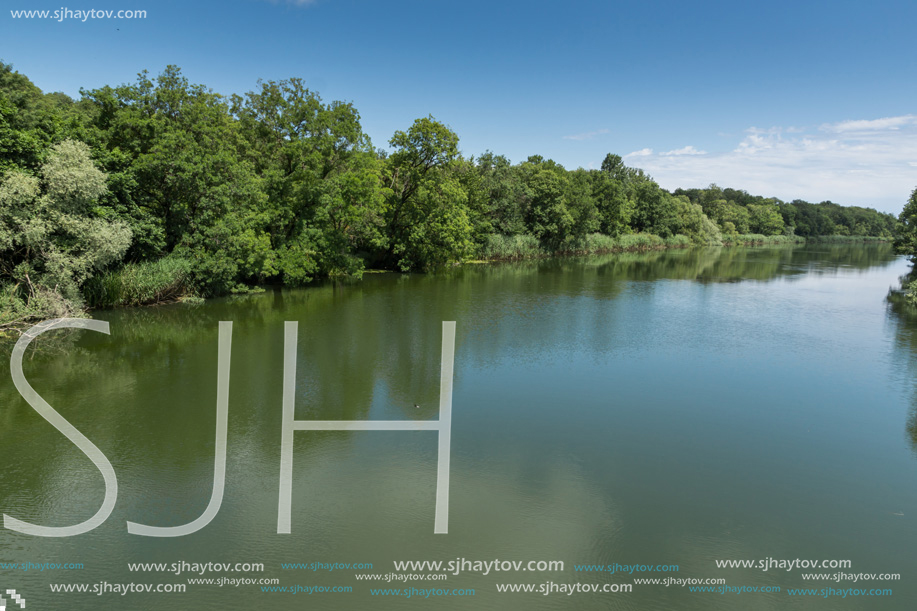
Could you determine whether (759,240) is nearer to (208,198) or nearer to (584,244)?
(584,244)

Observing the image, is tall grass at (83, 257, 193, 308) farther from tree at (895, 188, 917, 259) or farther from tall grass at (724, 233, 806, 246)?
tall grass at (724, 233, 806, 246)

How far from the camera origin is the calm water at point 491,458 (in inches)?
243

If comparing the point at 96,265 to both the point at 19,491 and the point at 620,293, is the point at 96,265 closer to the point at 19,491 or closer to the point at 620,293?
the point at 19,491

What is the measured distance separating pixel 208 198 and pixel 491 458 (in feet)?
56.3

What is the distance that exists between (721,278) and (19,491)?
38.0 meters

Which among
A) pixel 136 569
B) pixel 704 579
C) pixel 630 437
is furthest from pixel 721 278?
pixel 136 569

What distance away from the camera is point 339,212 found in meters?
27.4

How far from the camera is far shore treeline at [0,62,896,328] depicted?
1506cm

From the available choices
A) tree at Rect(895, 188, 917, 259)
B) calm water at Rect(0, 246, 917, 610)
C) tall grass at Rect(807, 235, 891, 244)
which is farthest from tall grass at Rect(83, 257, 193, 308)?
tall grass at Rect(807, 235, 891, 244)

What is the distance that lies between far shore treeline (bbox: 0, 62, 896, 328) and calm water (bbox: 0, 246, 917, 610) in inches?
98.2

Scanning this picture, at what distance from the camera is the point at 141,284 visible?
60.4 feet

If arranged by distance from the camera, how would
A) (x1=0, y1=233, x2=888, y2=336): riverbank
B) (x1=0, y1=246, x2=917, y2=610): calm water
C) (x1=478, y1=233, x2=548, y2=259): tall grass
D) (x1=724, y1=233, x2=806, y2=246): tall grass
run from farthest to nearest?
(x1=724, y1=233, x2=806, y2=246): tall grass, (x1=478, y1=233, x2=548, y2=259): tall grass, (x1=0, y1=233, x2=888, y2=336): riverbank, (x1=0, y1=246, x2=917, y2=610): calm water

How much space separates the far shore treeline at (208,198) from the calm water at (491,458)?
8.18 ft

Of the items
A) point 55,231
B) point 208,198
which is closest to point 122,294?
point 55,231
